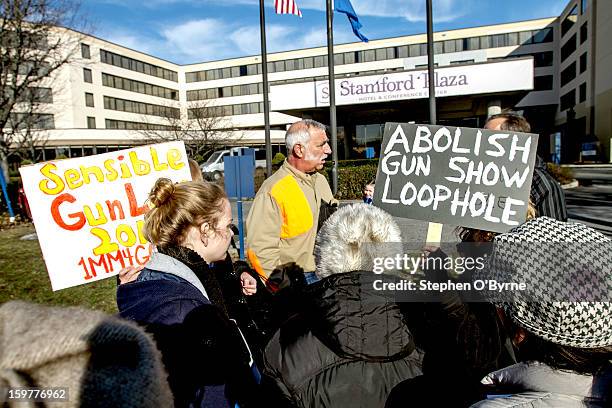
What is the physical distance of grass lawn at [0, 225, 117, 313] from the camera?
577 cm

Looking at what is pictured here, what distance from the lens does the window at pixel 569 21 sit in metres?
48.5

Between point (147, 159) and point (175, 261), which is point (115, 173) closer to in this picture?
point (147, 159)

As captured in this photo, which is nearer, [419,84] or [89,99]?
[419,84]

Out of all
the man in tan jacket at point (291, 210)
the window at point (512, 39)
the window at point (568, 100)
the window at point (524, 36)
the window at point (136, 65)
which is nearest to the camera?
the man in tan jacket at point (291, 210)

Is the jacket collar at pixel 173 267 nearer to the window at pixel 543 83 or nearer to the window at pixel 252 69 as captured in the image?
the window at pixel 543 83

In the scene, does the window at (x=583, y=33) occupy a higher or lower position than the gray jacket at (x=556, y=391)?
higher

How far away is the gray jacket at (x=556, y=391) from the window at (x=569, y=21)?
57806mm

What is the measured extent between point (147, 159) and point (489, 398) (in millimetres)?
2942

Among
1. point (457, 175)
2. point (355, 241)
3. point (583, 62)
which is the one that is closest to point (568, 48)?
point (583, 62)

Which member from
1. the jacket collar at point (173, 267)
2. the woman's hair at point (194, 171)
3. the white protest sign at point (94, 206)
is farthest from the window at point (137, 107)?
the jacket collar at point (173, 267)

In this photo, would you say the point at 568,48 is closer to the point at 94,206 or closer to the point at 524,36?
the point at 524,36

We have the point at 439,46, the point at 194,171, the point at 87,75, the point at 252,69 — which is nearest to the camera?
the point at 194,171

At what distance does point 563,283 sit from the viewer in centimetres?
113

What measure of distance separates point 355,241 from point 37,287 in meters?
6.25
